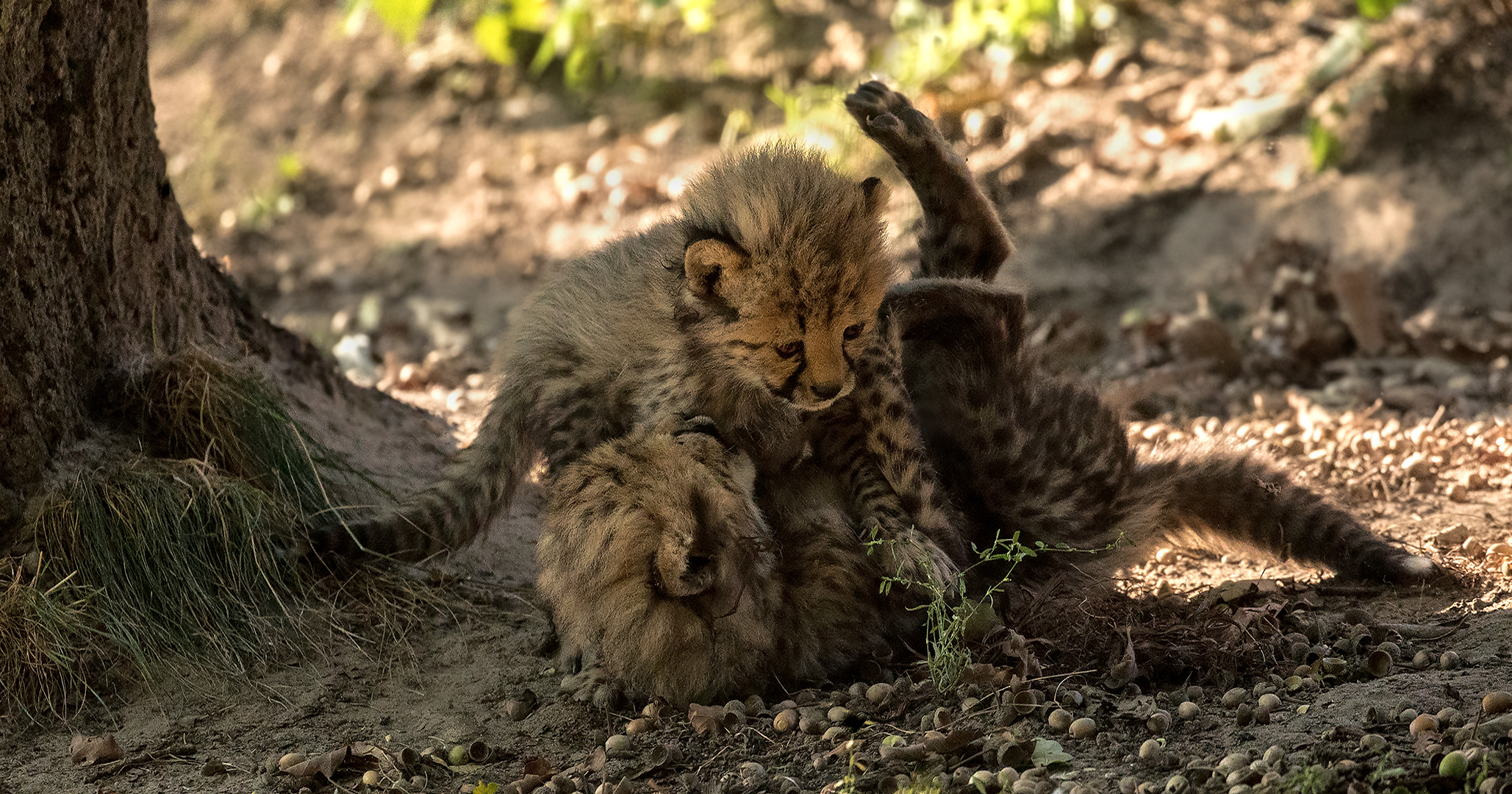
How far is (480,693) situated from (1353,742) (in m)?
2.18

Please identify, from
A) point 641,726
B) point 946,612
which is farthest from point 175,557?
point 946,612

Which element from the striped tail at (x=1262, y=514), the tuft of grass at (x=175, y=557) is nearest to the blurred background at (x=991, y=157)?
the striped tail at (x=1262, y=514)

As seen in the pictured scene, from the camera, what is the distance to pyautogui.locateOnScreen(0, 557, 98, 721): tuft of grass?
10.9 ft

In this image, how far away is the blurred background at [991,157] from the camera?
6309 millimetres

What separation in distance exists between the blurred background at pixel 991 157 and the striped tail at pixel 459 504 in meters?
1.38

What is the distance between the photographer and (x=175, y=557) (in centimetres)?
351

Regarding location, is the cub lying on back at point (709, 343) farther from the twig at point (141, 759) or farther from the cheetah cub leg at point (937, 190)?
the twig at point (141, 759)

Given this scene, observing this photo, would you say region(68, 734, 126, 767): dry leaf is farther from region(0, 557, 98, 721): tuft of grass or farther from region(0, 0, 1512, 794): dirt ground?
region(0, 557, 98, 721): tuft of grass

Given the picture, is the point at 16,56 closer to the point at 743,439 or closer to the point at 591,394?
the point at 591,394

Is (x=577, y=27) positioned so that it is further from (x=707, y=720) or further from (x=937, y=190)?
(x=707, y=720)

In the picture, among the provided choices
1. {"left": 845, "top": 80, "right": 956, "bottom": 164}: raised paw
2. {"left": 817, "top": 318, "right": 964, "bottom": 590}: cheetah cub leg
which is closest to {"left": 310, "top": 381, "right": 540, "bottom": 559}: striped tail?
{"left": 817, "top": 318, "right": 964, "bottom": 590}: cheetah cub leg

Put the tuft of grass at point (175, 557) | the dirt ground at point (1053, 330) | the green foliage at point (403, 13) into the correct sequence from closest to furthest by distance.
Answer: the dirt ground at point (1053, 330), the tuft of grass at point (175, 557), the green foliage at point (403, 13)

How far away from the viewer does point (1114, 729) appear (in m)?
2.90

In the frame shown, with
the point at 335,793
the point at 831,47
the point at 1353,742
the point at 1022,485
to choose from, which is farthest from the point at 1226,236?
the point at 335,793
